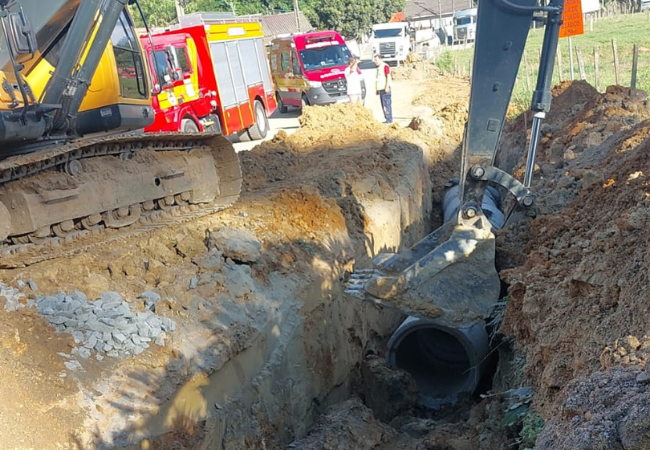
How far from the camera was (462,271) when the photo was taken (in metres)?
5.82

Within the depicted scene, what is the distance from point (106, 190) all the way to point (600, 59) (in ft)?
86.1

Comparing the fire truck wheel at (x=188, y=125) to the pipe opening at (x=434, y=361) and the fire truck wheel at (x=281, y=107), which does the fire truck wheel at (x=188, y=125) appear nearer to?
the pipe opening at (x=434, y=361)

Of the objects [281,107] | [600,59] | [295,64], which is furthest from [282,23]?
[295,64]

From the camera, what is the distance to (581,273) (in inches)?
180

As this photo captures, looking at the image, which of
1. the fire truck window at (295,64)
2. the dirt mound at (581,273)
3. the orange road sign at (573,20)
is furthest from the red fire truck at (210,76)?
the dirt mound at (581,273)

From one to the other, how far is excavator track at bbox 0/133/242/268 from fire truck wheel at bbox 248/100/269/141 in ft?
33.7

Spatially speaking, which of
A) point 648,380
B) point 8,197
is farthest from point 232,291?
point 648,380

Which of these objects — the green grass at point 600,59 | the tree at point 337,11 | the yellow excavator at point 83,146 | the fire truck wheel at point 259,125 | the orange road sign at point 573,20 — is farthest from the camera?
the tree at point 337,11

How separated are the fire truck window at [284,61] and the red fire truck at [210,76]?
196 inches

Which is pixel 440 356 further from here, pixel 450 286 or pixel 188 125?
pixel 188 125

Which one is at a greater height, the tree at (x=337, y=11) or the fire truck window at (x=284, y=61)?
the fire truck window at (x=284, y=61)

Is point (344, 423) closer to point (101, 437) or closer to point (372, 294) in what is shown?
point (372, 294)

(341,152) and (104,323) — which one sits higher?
(104,323)

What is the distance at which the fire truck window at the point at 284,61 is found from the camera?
78.3 feet
